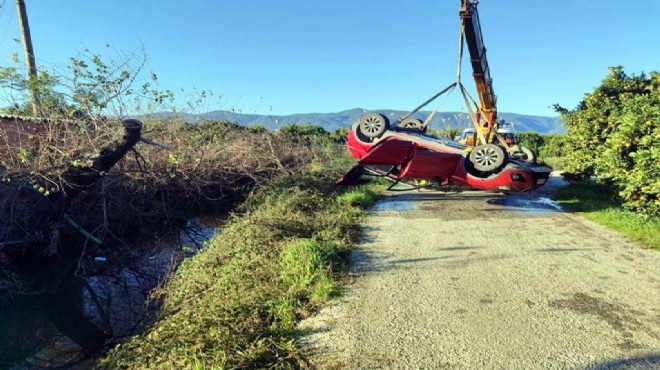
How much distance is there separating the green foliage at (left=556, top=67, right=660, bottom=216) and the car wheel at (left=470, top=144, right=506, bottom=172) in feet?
7.06

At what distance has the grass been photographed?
653cm

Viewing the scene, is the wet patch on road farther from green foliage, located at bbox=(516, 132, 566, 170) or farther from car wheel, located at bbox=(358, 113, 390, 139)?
green foliage, located at bbox=(516, 132, 566, 170)

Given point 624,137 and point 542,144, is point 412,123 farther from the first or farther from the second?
point 542,144

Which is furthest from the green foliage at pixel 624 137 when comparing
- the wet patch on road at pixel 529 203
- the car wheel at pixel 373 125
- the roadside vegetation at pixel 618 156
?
the car wheel at pixel 373 125

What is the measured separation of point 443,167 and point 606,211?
11.6ft

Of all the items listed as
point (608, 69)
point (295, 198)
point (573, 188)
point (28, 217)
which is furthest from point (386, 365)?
point (608, 69)

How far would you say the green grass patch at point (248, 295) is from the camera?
10.6ft

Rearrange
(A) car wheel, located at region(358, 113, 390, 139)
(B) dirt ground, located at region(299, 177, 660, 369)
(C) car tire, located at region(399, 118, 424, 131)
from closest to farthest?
(B) dirt ground, located at region(299, 177, 660, 369) < (A) car wheel, located at region(358, 113, 390, 139) < (C) car tire, located at region(399, 118, 424, 131)

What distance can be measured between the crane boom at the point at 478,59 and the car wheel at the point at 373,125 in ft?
8.99

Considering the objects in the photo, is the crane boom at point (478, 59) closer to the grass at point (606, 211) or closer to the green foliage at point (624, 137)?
the green foliage at point (624, 137)

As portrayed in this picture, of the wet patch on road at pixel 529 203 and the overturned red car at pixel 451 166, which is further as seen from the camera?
the wet patch on road at pixel 529 203

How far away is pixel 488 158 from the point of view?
8219mm

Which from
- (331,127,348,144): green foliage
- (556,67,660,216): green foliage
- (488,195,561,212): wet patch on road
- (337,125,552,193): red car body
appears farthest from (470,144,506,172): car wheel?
(331,127,348,144): green foliage

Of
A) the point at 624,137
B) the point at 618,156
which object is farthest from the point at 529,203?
the point at 624,137
